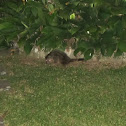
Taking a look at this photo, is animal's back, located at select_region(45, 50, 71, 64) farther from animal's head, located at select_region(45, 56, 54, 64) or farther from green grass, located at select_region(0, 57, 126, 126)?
green grass, located at select_region(0, 57, 126, 126)

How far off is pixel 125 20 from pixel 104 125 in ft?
5.86

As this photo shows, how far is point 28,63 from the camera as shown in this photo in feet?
25.2

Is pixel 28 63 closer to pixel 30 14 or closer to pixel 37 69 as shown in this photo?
pixel 37 69

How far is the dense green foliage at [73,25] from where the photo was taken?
3.49 metres

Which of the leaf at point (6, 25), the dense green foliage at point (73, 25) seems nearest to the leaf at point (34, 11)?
the dense green foliage at point (73, 25)

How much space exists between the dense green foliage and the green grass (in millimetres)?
1311

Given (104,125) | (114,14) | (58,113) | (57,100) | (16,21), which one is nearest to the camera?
(114,14)

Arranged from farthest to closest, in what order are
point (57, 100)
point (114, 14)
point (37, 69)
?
1. point (37, 69)
2. point (57, 100)
3. point (114, 14)

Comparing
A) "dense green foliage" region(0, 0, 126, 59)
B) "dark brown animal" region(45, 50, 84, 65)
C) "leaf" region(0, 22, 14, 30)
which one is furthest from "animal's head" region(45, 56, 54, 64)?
"leaf" region(0, 22, 14, 30)

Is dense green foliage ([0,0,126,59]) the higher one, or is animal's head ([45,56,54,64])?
dense green foliage ([0,0,126,59])

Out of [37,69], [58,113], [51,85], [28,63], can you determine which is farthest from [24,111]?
[28,63]

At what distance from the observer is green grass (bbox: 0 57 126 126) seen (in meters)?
4.52

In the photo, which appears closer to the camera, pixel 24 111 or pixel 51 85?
pixel 24 111

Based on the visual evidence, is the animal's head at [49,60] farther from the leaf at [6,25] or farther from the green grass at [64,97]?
the leaf at [6,25]
